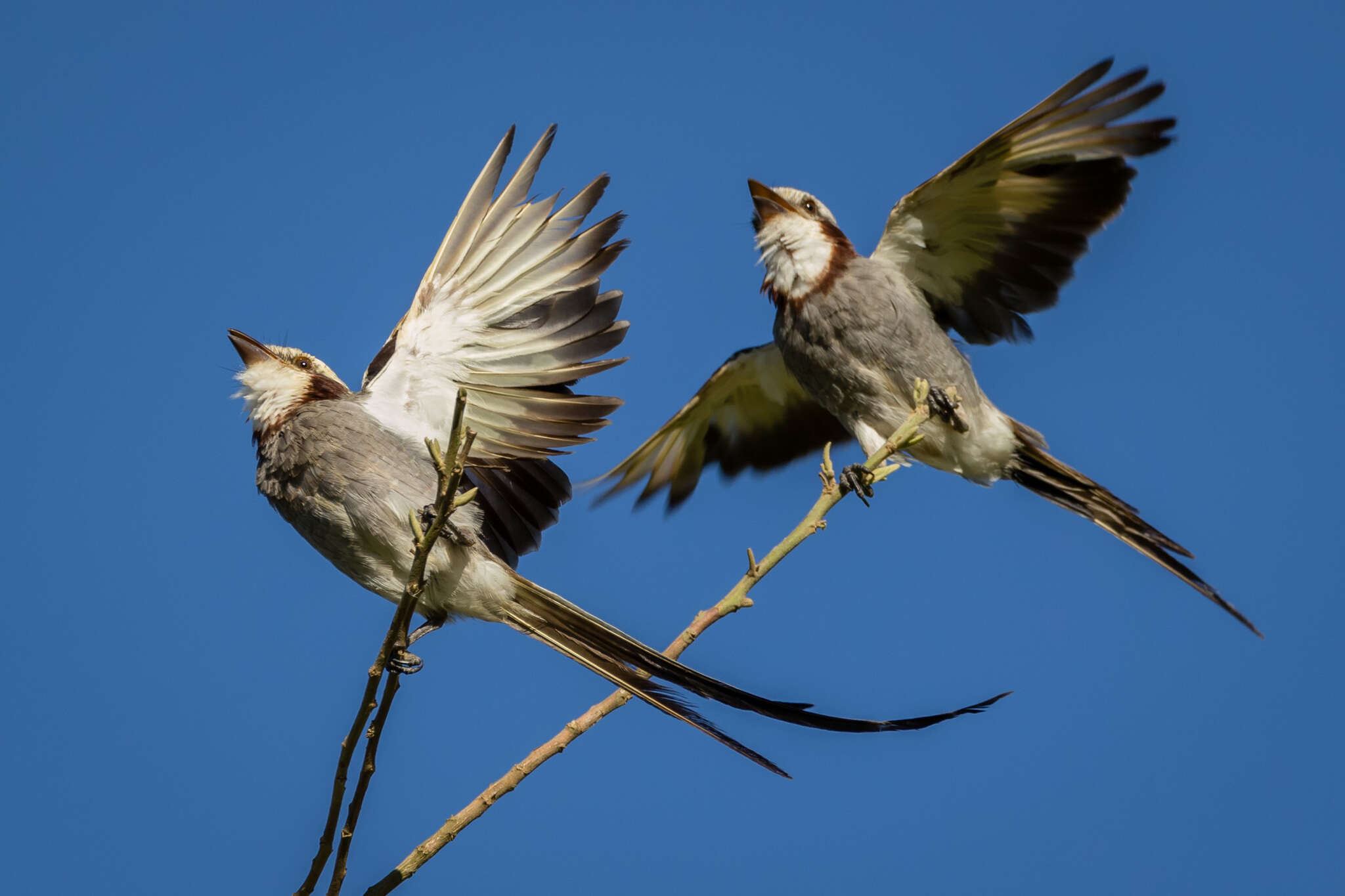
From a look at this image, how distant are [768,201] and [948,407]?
1.27 m

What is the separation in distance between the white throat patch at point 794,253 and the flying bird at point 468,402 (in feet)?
3.77

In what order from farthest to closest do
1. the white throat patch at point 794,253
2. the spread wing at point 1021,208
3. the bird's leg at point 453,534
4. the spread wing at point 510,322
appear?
the white throat patch at point 794,253, the spread wing at point 1021,208, the spread wing at point 510,322, the bird's leg at point 453,534

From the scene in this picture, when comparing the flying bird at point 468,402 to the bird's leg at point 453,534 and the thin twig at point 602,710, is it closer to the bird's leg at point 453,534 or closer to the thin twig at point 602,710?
the bird's leg at point 453,534

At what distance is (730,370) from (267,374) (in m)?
2.42

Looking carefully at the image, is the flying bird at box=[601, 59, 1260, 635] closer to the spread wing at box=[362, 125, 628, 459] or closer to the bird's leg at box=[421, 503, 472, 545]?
the spread wing at box=[362, 125, 628, 459]

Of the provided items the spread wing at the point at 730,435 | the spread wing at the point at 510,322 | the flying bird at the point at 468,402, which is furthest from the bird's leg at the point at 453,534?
the spread wing at the point at 730,435

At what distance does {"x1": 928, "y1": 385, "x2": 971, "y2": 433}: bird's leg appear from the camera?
5152mm

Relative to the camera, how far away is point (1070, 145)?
507 centimetres

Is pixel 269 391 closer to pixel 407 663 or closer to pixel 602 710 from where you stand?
pixel 407 663

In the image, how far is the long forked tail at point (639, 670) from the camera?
325 cm

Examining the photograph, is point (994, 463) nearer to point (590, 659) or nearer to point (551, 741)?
point (590, 659)

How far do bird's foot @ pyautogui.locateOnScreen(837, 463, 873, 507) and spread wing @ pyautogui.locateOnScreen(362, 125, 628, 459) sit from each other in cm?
89

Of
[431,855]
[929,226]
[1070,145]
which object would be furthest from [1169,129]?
[431,855]

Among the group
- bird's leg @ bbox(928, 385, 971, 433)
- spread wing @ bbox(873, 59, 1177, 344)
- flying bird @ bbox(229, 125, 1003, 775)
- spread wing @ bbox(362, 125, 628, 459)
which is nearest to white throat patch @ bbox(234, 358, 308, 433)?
flying bird @ bbox(229, 125, 1003, 775)
